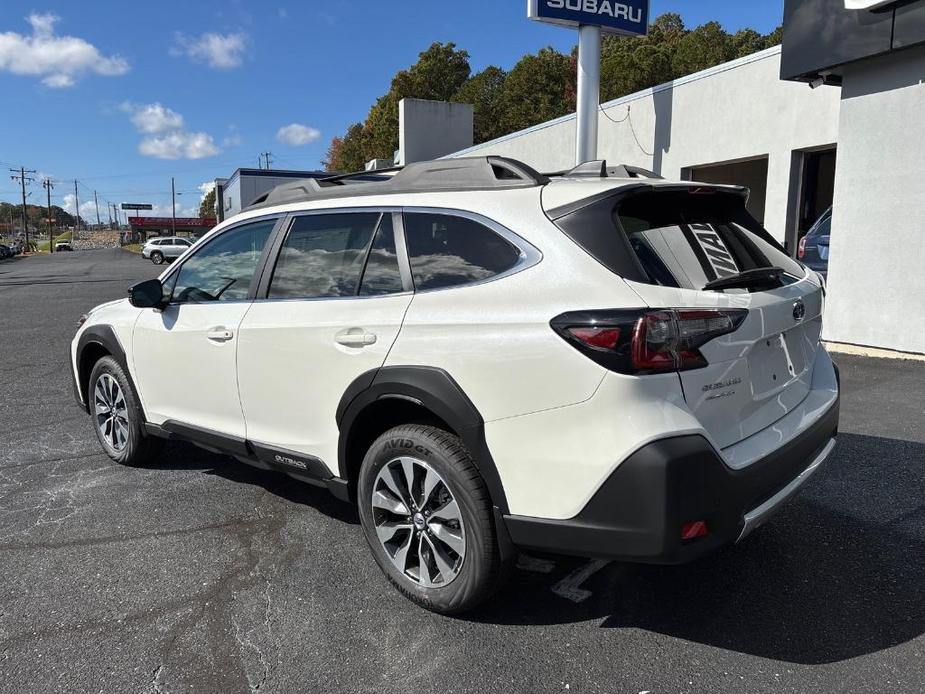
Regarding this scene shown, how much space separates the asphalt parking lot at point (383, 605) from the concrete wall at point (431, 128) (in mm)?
22160

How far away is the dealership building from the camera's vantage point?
7887 millimetres

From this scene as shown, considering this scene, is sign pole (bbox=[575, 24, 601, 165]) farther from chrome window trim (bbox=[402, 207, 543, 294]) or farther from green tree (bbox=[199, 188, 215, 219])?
green tree (bbox=[199, 188, 215, 219])

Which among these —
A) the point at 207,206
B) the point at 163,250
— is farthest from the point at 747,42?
the point at 207,206

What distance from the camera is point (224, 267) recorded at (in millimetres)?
4016

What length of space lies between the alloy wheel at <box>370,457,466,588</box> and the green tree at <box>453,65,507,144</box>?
39.0 metres

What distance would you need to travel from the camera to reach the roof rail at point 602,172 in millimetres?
3098

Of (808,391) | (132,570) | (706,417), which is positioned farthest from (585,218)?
(132,570)

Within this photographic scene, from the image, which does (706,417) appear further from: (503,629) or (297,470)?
(297,470)

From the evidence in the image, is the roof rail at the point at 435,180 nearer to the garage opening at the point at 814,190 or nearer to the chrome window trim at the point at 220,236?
the chrome window trim at the point at 220,236

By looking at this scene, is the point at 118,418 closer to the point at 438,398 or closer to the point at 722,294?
the point at 438,398

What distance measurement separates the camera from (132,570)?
132 inches

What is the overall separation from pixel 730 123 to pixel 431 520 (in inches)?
414

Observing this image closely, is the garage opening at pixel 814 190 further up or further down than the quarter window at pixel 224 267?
further up

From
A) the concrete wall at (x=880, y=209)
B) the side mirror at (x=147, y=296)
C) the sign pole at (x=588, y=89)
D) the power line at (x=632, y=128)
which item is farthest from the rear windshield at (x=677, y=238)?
the power line at (x=632, y=128)
